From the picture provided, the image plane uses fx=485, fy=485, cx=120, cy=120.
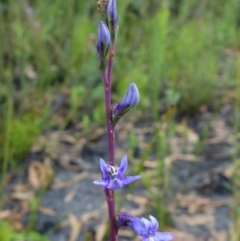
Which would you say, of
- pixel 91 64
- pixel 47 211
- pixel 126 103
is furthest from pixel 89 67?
pixel 126 103

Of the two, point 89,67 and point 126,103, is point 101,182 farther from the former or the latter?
point 89,67

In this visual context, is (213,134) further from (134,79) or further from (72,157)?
(72,157)

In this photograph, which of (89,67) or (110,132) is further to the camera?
(89,67)

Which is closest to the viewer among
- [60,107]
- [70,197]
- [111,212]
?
[111,212]

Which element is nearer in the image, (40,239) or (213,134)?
(40,239)

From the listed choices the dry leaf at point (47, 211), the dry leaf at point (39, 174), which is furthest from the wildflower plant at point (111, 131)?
the dry leaf at point (39, 174)

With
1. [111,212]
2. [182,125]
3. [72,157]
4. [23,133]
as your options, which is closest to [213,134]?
[182,125]
